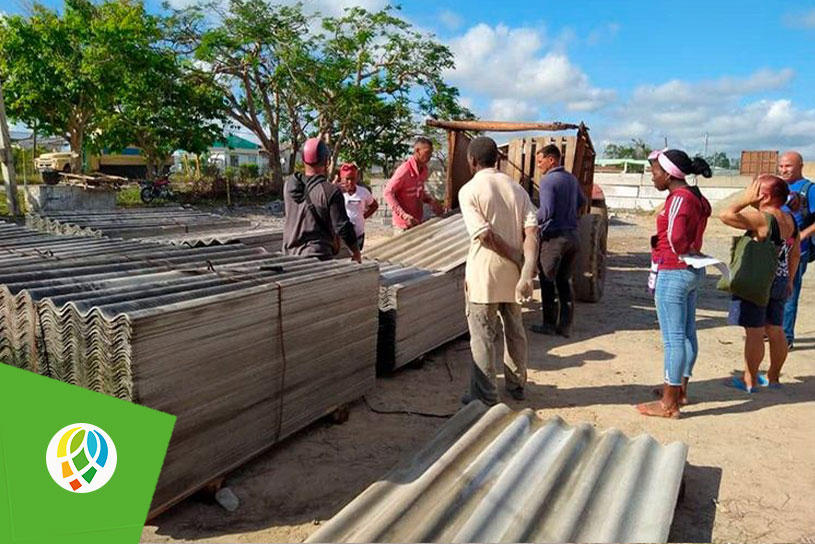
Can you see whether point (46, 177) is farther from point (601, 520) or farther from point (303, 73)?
point (601, 520)

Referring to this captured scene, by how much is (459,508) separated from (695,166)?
284 centimetres

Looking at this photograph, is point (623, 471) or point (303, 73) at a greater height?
point (303, 73)

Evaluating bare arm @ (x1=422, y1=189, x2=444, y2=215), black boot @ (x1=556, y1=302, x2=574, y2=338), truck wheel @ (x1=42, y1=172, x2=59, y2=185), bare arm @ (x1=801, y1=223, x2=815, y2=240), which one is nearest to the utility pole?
truck wheel @ (x1=42, y1=172, x2=59, y2=185)

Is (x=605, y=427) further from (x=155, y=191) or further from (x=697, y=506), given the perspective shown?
(x=155, y=191)

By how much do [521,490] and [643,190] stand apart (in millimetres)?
25395

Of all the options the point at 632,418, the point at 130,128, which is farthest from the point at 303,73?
the point at 632,418

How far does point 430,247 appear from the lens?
6.32m

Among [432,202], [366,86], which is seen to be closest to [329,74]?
[366,86]

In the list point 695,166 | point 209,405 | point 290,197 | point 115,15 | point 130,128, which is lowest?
point 209,405

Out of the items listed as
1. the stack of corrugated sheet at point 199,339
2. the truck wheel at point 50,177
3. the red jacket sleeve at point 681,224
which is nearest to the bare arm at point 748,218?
the red jacket sleeve at point 681,224

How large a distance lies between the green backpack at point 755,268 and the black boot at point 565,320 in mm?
1974

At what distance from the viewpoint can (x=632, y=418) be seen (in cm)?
434

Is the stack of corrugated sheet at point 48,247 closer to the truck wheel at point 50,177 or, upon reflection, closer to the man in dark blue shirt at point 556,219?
the man in dark blue shirt at point 556,219

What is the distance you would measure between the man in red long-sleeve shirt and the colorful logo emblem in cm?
512
